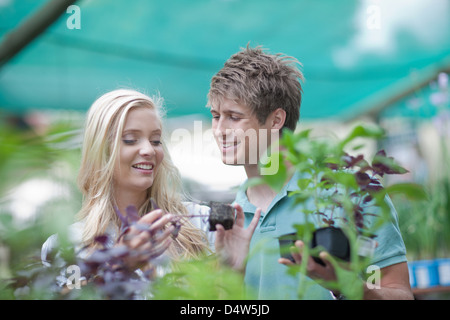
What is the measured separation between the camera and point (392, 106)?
4.41 metres

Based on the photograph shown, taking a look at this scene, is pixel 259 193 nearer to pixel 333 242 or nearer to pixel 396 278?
pixel 396 278

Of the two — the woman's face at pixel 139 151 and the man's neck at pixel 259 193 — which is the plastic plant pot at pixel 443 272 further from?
the woman's face at pixel 139 151

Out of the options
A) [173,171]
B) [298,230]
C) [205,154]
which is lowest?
[298,230]

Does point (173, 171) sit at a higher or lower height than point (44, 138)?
higher

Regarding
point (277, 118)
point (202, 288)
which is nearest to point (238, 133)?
point (277, 118)

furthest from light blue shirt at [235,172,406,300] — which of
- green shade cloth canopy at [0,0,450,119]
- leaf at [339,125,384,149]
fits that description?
green shade cloth canopy at [0,0,450,119]

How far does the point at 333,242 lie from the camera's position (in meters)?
0.66

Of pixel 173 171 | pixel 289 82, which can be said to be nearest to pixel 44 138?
pixel 173 171

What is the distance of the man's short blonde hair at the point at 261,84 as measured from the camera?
1.47m

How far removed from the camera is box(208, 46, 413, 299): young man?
1.31 metres

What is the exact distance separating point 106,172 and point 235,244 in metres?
0.49

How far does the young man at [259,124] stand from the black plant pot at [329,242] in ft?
1.84
